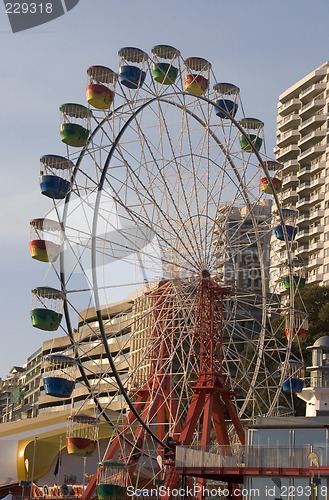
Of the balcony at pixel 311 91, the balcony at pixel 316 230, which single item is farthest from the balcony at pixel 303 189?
the balcony at pixel 311 91

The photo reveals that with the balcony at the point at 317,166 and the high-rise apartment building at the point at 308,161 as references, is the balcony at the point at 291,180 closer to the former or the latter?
the high-rise apartment building at the point at 308,161

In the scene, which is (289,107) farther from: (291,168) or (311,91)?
(291,168)

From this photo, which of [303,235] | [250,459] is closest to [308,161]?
[303,235]

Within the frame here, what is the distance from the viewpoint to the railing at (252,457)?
36.5 metres

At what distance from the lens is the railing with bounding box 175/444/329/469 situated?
3653 cm

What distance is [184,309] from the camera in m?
48.8

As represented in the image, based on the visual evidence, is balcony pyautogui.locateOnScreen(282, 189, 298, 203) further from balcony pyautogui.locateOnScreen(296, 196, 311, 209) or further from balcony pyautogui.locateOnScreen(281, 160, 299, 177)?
balcony pyautogui.locateOnScreen(281, 160, 299, 177)

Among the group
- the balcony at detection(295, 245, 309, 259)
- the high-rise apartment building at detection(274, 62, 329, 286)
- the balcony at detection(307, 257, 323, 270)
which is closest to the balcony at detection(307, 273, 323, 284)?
the high-rise apartment building at detection(274, 62, 329, 286)

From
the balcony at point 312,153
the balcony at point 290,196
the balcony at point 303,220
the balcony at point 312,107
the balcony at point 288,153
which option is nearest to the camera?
the balcony at point 303,220

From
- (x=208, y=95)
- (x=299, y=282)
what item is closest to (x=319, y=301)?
(x=299, y=282)

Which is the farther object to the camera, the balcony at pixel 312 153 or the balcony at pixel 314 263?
the balcony at pixel 312 153

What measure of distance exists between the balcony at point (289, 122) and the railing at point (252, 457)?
85.6m

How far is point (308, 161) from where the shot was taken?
389 feet

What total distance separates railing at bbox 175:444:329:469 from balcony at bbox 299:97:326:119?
268ft
